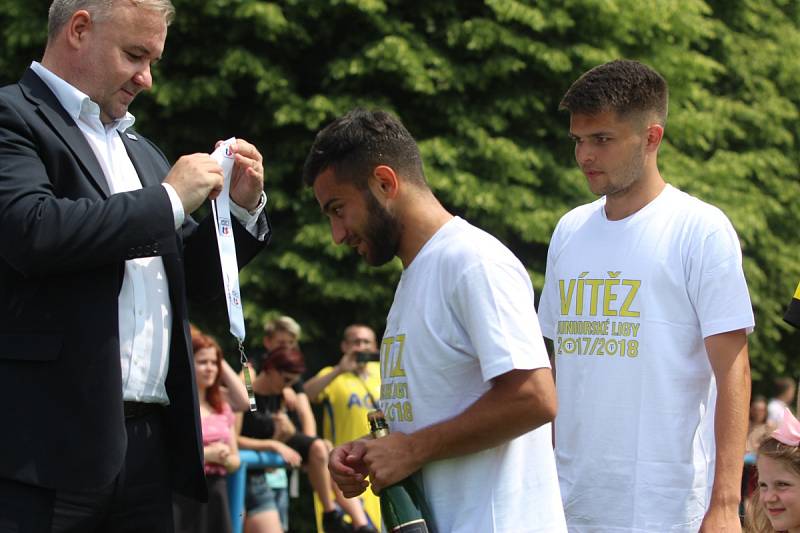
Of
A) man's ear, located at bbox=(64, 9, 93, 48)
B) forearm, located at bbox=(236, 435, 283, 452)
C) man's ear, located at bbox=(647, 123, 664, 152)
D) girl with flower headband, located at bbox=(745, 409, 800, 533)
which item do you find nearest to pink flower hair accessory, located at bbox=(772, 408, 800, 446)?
girl with flower headband, located at bbox=(745, 409, 800, 533)

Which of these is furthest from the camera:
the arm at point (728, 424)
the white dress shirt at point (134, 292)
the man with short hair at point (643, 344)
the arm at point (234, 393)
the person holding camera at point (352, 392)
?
the person holding camera at point (352, 392)

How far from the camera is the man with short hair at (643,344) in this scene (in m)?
3.79

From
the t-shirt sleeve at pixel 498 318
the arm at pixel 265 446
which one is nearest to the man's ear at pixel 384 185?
the t-shirt sleeve at pixel 498 318

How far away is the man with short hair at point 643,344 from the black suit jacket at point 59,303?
4.59ft

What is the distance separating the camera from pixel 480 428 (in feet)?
9.89

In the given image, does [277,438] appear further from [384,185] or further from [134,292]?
[384,185]

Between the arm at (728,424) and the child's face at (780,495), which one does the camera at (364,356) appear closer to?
the child's face at (780,495)

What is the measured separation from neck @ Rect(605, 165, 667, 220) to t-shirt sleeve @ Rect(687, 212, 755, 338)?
0.27m

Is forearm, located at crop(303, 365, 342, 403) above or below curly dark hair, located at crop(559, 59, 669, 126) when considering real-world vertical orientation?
below

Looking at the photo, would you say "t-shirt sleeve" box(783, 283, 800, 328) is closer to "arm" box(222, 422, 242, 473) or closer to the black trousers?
the black trousers

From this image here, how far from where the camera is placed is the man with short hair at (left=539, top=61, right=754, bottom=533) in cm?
379

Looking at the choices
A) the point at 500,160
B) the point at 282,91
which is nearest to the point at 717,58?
the point at 500,160

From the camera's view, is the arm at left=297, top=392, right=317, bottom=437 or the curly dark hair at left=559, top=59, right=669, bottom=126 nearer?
the curly dark hair at left=559, top=59, right=669, bottom=126

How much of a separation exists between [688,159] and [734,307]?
1025 cm
